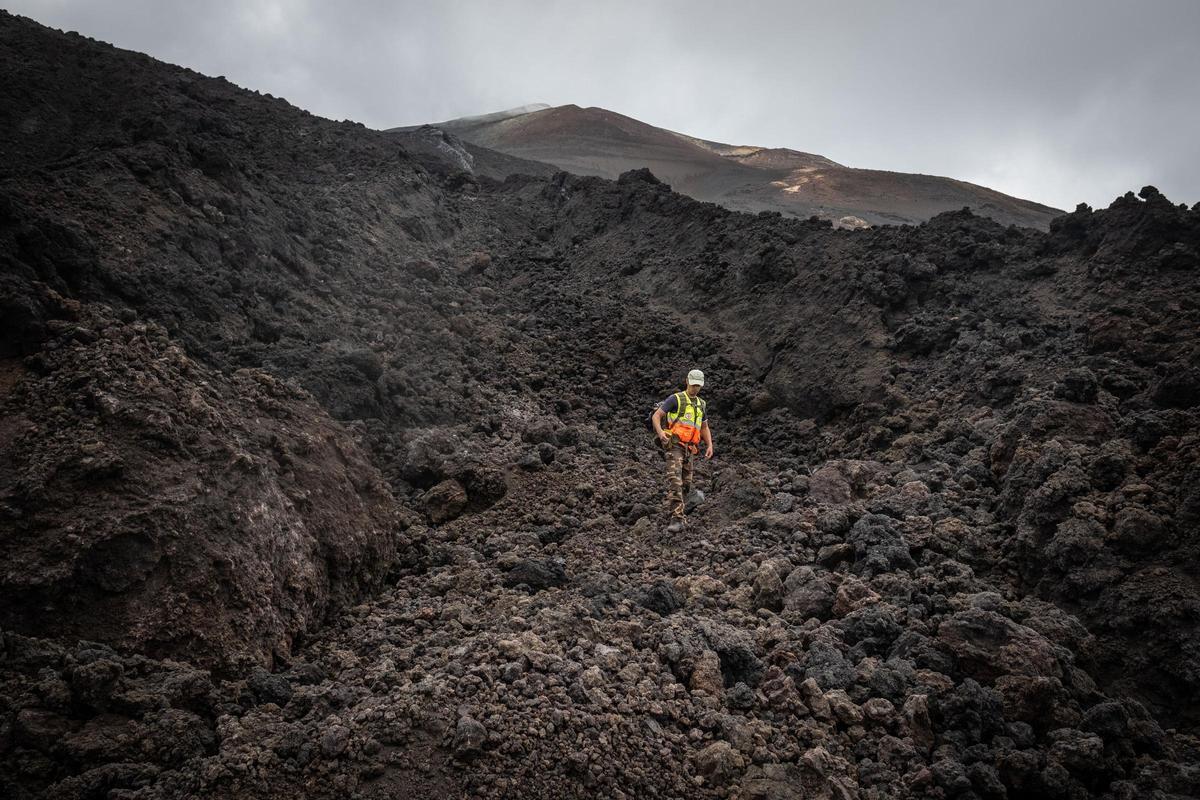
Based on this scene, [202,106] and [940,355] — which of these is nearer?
[940,355]

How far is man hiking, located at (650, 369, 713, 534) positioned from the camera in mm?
6418

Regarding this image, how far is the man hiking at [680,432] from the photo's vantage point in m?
6.42

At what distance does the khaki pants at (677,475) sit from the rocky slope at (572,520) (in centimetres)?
20

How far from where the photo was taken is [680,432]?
6586 mm

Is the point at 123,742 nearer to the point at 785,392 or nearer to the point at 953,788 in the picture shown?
the point at 953,788

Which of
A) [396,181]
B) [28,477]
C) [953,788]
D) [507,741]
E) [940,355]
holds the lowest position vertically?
[953,788]

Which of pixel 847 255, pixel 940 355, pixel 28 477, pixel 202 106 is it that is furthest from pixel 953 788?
pixel 202 106

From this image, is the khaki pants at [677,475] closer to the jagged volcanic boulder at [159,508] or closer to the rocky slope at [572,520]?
the rocky slope at [572,520]

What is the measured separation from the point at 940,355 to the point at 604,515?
4.45m

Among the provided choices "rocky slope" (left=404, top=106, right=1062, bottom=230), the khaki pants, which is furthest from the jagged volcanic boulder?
"rocky slope" (left=404, top=106, right=1062, bottom=230)

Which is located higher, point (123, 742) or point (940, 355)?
point (940, 355)

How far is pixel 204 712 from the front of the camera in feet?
10.3

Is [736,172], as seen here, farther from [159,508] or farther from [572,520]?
[159,508]

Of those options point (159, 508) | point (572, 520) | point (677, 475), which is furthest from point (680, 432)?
point (159, 508)
